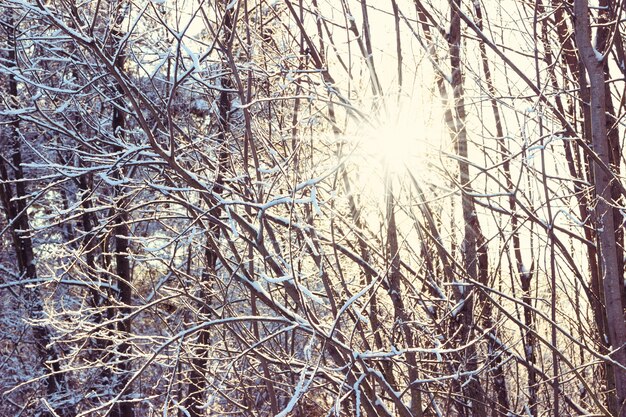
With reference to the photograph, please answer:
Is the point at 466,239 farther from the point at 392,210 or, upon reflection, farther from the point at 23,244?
the point at 23,244

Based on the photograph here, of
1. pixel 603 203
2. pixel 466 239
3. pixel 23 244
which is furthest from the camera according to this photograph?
pixel 23 244

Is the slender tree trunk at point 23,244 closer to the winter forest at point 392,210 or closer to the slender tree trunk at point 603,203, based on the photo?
the winter forest at point 392,210

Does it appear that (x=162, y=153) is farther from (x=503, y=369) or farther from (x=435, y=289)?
Answer: (x=503, y=369)

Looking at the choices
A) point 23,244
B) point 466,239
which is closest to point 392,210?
point 466,239

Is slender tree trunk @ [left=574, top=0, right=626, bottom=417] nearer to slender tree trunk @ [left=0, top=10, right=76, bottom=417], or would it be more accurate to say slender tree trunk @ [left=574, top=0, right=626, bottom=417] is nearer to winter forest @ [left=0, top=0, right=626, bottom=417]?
winter forest @ [left=0, top=0, right=626, bottom=417]

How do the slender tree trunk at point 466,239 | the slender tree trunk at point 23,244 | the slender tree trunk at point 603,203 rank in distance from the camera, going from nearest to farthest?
the slender tree trunk at point 603,203 → the slender tree trunk at point 466,239 → the slender tree trunk at point 23,244

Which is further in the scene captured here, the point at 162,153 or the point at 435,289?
the point at 435,289

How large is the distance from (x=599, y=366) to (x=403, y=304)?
137 cm

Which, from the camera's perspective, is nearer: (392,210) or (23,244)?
(392,210)

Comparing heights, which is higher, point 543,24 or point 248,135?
point 543,24

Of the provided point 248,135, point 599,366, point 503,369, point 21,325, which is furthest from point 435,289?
point 21,325

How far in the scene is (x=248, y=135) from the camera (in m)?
3.52

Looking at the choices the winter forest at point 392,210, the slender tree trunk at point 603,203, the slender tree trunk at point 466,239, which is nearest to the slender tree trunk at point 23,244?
the winter forest at point 392,210

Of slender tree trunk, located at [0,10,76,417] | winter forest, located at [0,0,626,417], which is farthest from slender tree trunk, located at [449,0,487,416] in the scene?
slender tree trunk, located at [0,10,76,417]
